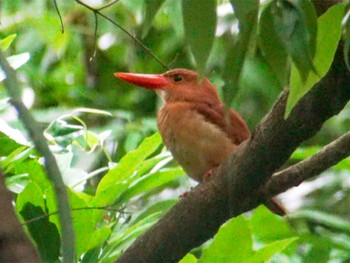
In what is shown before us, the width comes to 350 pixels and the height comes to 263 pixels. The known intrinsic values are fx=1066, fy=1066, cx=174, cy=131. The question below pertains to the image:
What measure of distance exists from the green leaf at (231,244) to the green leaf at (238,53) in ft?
3.92

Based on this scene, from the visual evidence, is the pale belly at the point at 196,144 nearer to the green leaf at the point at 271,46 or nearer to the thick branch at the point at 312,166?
the thick branch at the point at 312,166

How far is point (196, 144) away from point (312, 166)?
0.96 m

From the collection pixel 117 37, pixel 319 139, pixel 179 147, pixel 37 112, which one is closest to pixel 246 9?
pixel 179 147

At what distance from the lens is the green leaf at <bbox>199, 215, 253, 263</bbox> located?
2.33 m

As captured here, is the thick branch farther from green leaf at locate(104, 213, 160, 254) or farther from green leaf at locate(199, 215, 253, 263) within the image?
green leaf at locate(104, 213, 160, 254)

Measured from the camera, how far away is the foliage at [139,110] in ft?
3.88

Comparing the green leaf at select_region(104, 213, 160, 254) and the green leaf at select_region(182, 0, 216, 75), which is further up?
the green leaf at select_region(104, 213, 160, 254)

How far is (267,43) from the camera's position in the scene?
121cm

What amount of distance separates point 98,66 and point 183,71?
5.24ft

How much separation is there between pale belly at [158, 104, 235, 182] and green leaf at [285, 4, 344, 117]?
5.35ft

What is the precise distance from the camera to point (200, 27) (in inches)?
44.4

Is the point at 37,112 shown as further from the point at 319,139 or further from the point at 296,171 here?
the point at 296,171

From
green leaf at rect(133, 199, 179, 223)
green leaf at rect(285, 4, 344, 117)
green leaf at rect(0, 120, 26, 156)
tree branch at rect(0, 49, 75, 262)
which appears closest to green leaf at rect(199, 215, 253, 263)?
green leaf at rect(133, 199, 179, 223)

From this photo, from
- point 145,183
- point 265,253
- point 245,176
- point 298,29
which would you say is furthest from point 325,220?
point 298,29
